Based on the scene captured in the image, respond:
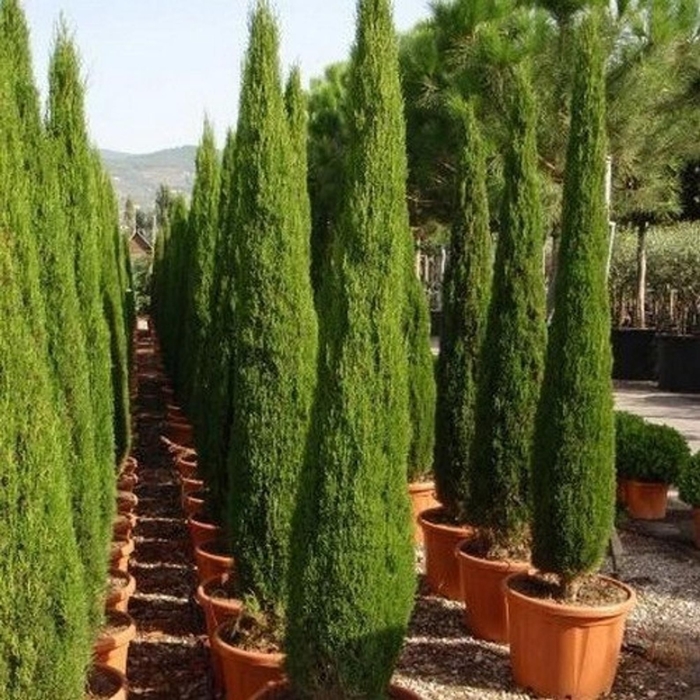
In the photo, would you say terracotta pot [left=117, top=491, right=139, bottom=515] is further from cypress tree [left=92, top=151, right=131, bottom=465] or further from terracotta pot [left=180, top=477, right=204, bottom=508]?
terracotta pot [left=180, top=477, right=204, bottom=508]

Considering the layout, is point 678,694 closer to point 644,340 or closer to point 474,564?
point 474,564

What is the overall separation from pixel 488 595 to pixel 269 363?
7.15 feet

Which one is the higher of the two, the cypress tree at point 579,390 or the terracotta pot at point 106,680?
the cypress tree at point 579,390

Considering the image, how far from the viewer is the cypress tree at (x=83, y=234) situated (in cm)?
528

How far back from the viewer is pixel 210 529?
6.48 m

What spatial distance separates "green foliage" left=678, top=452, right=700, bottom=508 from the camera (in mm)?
7691

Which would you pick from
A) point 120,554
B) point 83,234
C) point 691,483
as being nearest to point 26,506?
point 83,234

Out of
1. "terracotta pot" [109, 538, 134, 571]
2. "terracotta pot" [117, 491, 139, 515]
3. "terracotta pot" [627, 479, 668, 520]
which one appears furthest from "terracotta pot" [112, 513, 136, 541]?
"terracotta pot" [627, 479, 668, 520]

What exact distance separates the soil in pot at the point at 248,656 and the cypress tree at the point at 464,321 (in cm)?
237

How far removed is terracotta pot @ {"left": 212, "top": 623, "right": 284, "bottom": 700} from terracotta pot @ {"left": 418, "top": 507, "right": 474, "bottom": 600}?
2357 millimetres

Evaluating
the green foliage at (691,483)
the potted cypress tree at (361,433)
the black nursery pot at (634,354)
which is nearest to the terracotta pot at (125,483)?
the potted cypress tree at (361,433)

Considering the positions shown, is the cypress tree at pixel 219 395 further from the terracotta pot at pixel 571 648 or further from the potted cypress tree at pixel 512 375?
the terracotta pot at pixel 571 648

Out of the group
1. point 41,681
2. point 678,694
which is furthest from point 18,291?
point 678,694

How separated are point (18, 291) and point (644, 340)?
17231 millimetres
